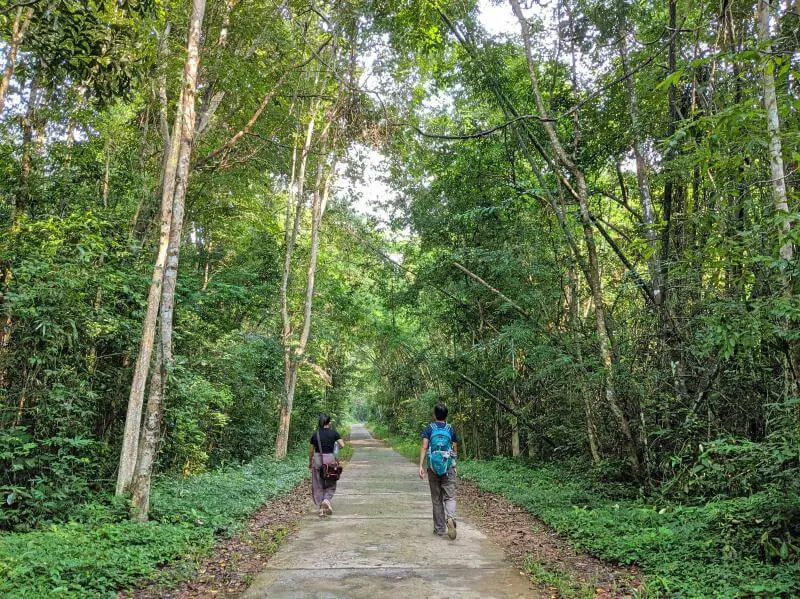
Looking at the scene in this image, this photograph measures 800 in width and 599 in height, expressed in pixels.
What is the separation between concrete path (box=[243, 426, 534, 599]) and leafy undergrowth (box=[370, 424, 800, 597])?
3.91 feet

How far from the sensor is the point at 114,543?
17.6ft

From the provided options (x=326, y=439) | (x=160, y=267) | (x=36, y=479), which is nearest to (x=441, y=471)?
(x=326, y=439)

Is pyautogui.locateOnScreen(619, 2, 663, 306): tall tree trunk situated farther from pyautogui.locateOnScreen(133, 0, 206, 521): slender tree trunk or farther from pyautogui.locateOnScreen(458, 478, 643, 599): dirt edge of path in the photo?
pyautogui.locateOnScreen(133, 0, 206, 521): slender tree trunk

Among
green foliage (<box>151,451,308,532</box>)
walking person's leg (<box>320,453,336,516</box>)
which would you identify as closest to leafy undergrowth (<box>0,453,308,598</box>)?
green foliage (<box>151,451,308,532</box>)

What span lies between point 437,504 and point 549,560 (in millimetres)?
1709

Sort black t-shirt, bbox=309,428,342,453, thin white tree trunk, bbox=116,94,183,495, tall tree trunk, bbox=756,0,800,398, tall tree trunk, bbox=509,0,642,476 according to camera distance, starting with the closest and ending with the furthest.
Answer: tall tree trunk, bbox=756,0,800,398 → thin white tree trunk, bbox=116,94,183,495 → tall tree trunk, bbox=509,0,642,476 → black t-shirt, bbox=309,428,342,453

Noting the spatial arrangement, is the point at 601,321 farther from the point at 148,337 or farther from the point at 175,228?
the point at 148,337

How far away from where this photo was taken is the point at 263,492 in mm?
9766

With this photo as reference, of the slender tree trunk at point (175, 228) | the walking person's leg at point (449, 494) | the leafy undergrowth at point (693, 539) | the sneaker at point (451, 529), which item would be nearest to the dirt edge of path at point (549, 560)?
the leafy undergrowth at point (693, 539)

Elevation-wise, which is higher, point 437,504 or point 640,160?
point 640,160

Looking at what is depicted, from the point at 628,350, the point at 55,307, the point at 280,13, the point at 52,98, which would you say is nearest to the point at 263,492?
the point at 55,307

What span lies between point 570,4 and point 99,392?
34.8ft

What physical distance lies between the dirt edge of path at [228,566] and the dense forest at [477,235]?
1.35ft

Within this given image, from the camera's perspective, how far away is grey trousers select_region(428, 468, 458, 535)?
6.74 m
